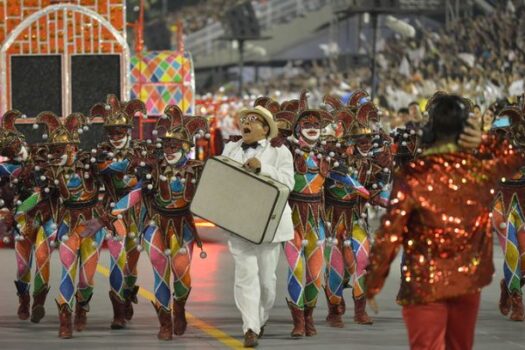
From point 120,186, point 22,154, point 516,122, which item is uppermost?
point 516,122

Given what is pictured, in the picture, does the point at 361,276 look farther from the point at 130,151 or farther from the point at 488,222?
the point at 488,222

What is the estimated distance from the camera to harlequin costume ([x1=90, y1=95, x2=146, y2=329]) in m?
13.4

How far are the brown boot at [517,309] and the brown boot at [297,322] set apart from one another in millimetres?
1995

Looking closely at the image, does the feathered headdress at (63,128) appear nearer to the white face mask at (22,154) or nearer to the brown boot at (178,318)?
the white face mask at (22,154)

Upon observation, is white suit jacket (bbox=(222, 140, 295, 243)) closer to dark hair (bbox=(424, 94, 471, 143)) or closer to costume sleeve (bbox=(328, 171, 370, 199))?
costume sleeve (bbox=(328, 171, 370, 199))

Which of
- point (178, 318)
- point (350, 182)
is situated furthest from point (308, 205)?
point (178, 318)

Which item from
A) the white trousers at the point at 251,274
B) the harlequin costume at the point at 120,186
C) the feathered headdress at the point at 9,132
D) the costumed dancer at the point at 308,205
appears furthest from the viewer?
the feathered headdress at the point at 9,132

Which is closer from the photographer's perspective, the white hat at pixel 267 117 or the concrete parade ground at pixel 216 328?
the white hat at pixel 267 117

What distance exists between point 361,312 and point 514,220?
59.6 inches

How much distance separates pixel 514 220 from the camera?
1410cm

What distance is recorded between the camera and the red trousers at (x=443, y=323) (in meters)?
8.66

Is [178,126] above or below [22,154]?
above

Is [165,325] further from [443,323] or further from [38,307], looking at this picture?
[443,323]

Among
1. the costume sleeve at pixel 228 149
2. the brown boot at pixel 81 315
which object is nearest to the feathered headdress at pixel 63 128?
the brown boot at pixel 81 315
